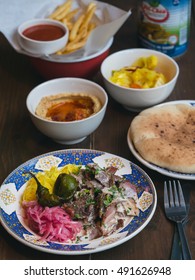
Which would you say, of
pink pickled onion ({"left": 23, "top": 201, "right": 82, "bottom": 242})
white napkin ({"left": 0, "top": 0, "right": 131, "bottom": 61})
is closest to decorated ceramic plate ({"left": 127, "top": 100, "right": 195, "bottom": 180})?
pink pickled onion ({"left": 23, "top": 201, "right": 82, "bottom": 242})

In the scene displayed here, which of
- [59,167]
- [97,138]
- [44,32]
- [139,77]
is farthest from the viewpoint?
[44,32]

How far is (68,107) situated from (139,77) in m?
0.29

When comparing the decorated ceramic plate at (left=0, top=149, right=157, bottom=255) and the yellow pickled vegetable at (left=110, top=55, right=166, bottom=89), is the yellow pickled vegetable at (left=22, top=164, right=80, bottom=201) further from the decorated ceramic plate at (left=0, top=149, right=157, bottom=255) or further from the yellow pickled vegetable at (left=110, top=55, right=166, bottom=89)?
the yellow pickled vegetable at (left=110, top=55, right=166, bottom=89)

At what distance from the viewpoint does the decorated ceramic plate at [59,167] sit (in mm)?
1163

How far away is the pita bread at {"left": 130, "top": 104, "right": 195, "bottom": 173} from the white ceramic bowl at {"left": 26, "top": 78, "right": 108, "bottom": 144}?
13 centimetres

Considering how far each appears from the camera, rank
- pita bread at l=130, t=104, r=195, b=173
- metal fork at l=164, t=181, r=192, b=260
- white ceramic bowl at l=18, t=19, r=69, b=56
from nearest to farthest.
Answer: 1. metal fork at l=164, t=181, r=192, b=260
2. pita bread at l=130, t=104, r=195, b=173
3. white ceramic bowl at l=18, t=19, r=69, b=56

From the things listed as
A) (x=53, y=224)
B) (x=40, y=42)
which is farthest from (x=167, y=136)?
(x=40, y=42)

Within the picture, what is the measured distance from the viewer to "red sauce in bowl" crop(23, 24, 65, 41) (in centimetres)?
190

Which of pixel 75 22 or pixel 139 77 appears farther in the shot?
pixel 75 22

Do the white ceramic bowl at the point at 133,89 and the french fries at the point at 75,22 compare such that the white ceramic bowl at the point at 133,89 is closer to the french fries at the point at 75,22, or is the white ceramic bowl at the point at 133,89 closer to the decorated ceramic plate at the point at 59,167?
the french fries at the point at 75,22

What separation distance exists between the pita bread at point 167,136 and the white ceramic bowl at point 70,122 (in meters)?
0.13

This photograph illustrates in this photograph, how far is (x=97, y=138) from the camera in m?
1.63

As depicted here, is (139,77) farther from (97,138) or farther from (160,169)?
(160,169)
